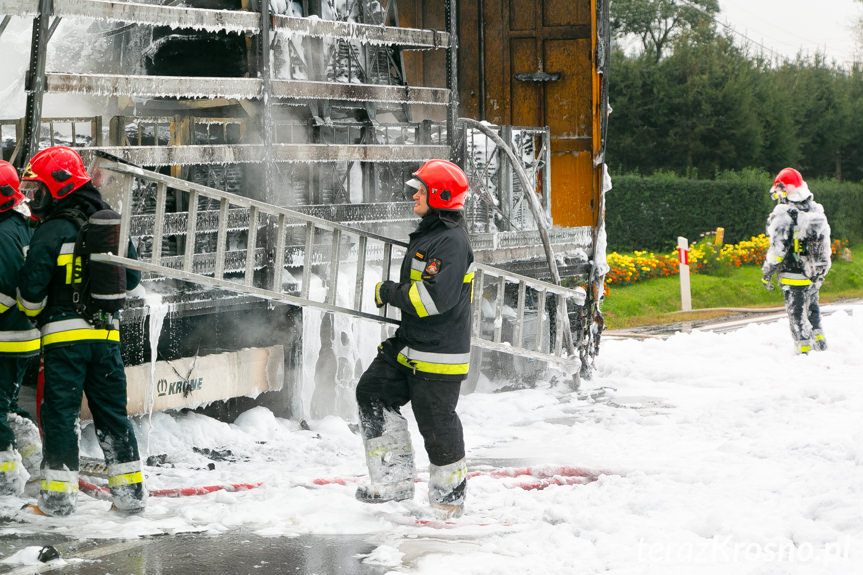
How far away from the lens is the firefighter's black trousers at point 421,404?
5.39 metres

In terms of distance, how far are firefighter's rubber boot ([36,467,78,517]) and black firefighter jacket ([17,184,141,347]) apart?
0.65m

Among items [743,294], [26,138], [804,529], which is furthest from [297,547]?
[743,294]

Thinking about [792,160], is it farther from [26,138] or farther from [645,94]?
[26,138]

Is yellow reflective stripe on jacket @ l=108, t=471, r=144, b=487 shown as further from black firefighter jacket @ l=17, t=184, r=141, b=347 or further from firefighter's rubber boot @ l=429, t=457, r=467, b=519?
firefighter's rubber boot @ l=429, t=457, r=467, b=519

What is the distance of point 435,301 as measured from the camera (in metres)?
5.26

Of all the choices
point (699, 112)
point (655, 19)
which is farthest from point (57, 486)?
point (655, 19)

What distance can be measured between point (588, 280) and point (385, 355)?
5012 mm

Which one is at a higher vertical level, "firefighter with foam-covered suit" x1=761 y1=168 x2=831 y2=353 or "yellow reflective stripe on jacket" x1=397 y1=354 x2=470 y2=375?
"firefighter with foam-covered suit" x1=761 y1=168 x2=831 y2=353

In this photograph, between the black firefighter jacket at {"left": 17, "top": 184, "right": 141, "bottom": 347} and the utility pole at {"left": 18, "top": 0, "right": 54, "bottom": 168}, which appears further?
the utility pole at {"left": 18, "top": 0, "right": 54, "bottom": 168}

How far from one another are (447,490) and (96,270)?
2138mm

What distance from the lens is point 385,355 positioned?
18.4 feet

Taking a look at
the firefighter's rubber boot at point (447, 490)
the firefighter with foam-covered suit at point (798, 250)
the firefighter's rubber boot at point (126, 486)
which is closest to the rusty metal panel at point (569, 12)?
the firefighter with foam-covered suit at point (798, 250)

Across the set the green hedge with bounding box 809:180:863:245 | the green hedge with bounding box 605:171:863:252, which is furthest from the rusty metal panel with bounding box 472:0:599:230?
the green hedge with bounding box 809:180:863:245

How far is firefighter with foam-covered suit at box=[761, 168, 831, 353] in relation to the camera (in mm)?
10648
